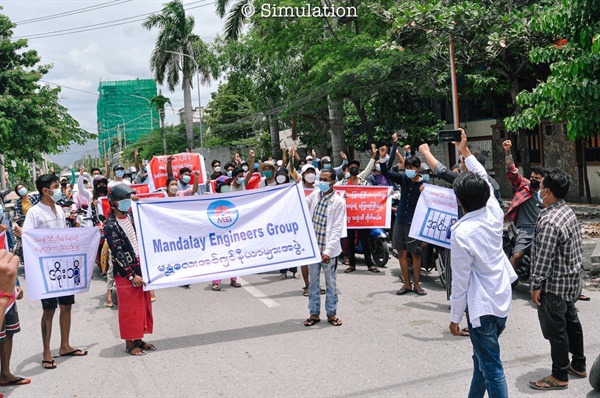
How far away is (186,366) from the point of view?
583cm

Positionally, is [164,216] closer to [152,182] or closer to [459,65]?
[152,182]

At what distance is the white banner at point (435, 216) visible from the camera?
8.02 m

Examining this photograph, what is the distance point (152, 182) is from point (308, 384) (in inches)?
366

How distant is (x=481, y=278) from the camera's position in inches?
159

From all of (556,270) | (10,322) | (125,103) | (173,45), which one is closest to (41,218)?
(10,322)

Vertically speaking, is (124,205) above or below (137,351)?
above

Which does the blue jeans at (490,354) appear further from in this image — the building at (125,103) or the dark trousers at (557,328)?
the building at (125,103)

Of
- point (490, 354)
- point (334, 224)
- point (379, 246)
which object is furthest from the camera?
point (379, 246)

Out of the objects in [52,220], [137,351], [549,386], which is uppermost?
[52,220]

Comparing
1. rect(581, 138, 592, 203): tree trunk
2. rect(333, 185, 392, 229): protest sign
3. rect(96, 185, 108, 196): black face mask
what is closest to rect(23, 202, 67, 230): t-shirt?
rect(96, 185, 108, 196): black face mask

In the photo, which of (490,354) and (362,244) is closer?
(490,354)

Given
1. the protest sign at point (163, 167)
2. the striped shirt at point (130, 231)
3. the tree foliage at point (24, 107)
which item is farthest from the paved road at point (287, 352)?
the tree foliage at point (24, 107)

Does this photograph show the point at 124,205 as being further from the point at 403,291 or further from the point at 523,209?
the point at 523,209

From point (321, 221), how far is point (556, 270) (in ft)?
10.2
